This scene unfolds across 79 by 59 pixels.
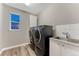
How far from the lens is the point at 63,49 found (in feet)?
3.89

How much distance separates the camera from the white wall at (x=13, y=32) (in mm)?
1261

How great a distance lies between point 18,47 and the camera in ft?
4.36

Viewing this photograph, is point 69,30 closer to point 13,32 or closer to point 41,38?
point 41,38

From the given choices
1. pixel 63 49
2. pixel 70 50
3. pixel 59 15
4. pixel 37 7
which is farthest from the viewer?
pixel 59 15

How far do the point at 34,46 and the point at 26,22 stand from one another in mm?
386

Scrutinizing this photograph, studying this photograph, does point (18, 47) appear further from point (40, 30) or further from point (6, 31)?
point (40, 30)

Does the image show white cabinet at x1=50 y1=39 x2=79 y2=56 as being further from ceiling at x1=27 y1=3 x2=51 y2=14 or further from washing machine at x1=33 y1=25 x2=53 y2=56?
ceiling at x1=27 y1=3 x2=51 y2=14

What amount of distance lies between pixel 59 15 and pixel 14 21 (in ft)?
2.17

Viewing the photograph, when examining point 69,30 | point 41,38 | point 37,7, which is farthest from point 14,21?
point 69,30

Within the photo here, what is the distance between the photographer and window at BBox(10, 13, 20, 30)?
128cm

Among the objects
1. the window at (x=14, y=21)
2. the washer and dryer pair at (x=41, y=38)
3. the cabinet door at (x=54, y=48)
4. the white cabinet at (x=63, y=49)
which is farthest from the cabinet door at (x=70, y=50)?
the window at (x=14, y=21)

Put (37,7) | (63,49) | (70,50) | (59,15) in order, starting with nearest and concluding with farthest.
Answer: (70,50) < (63,49) < (37,7) < (59,15)

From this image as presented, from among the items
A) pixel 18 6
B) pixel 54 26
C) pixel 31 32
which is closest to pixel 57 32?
pixel 54 26

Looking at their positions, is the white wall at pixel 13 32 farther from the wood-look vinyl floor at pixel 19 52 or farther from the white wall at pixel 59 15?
the white wall at pixel 59 15
